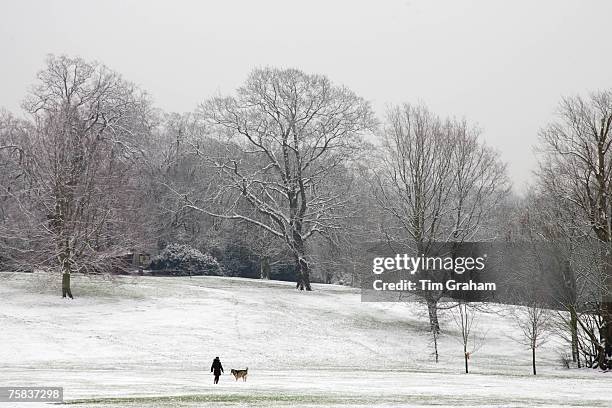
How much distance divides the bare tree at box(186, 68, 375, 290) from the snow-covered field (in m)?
5.73

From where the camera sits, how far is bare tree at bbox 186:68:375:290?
45.8m

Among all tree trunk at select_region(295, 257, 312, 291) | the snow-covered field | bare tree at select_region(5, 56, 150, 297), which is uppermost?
bare tree at select_region(5, 56, 150, 297)

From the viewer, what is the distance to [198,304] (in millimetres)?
37031

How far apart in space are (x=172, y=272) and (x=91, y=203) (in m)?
21.9

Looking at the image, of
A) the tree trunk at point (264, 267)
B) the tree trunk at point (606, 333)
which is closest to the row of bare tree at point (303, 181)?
the tree trunk at point (606, 333)

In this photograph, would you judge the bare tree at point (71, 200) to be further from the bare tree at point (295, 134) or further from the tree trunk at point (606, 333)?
the tree trunk at point (606, 333)

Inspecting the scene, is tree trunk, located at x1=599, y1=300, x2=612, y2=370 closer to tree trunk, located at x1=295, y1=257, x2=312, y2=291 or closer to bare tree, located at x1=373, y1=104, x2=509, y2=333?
bare tree, located at x1=373, y1=104, x2=509, y2=333

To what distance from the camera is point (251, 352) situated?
29.2 m

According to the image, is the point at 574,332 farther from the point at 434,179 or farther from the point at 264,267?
the point at 264,267

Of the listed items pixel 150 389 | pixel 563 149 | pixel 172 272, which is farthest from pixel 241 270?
pixel 150 389

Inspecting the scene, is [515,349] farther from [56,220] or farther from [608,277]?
[56,220]

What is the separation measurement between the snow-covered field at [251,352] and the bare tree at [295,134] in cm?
573

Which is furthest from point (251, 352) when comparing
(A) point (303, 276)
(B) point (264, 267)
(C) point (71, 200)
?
(B) point (264, 267)

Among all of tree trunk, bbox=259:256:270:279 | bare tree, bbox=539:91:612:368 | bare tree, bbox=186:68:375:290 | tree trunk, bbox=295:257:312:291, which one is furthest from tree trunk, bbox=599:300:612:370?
tree trunk, bbox=259:256:270:279
